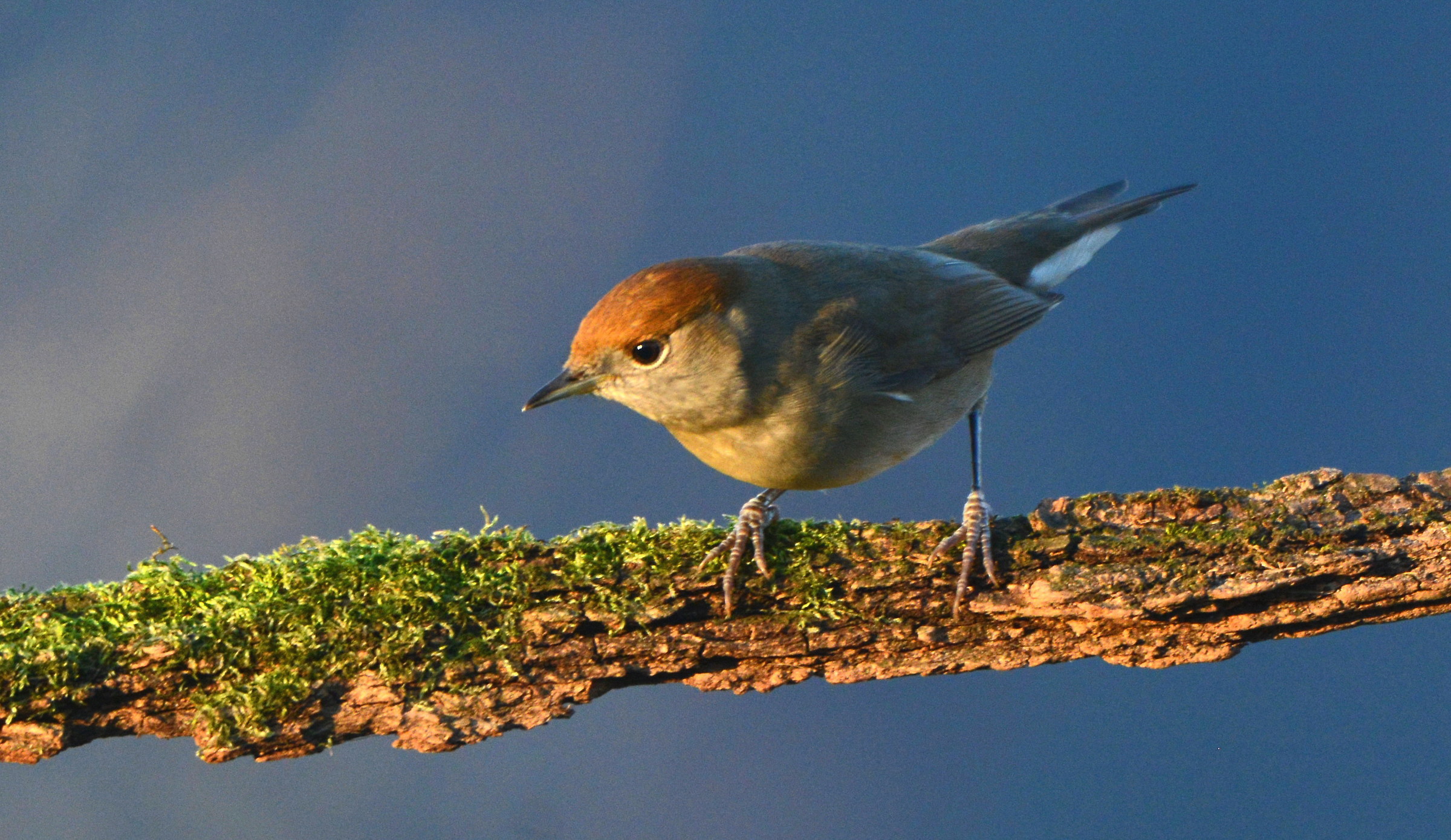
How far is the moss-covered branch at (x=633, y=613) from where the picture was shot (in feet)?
11.8

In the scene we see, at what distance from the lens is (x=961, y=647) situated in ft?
12.5

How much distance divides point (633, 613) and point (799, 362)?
1.25m

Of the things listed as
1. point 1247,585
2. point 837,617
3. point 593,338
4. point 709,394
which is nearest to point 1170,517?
point 1247,585

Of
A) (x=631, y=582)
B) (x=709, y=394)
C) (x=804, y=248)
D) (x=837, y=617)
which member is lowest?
(x=837, y=617)

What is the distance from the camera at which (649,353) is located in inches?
156

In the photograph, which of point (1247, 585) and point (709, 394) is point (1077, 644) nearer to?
point (1247, 585)

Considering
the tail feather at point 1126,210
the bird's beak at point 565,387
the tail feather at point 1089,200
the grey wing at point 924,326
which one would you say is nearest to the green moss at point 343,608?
the bird's beak at point 565,387

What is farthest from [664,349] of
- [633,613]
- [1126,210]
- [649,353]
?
[1126,210]

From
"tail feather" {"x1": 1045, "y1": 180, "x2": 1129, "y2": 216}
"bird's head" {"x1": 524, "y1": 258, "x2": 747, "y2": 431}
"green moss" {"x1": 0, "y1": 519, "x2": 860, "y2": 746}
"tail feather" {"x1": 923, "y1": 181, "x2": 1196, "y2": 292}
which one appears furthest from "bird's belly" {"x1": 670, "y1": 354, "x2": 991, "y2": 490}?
"tail feather" {"x1": 1045, "y1": 180, "x2": 1129, "y2": 216}

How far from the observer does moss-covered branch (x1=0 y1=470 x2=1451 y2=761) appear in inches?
142

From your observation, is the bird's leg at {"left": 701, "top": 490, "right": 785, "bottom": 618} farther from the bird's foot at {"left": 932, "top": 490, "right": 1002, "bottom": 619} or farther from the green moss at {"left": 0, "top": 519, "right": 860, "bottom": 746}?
the bird's foot at {"left": 932, "top": 490, "right": 1002, "bottom": 619}

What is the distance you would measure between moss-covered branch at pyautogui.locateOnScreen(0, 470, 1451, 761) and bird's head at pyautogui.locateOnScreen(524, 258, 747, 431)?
0.52 m

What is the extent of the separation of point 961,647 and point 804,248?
1.99 metres

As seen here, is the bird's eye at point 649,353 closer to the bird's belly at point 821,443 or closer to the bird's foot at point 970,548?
the bird's belly at point 821,443
